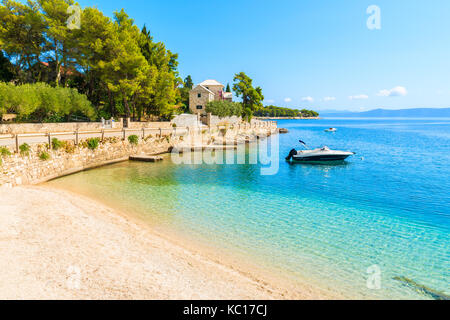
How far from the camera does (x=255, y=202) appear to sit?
54.1ft

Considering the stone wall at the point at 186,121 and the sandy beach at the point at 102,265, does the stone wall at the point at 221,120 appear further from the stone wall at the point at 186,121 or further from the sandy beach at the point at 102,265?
the sandy beach at the point at 102,265

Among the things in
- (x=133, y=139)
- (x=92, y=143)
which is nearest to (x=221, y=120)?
(x=133, y=139)

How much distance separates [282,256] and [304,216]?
4.79 m

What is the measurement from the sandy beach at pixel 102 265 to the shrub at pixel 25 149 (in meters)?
7.30

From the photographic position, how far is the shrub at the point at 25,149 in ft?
59.2

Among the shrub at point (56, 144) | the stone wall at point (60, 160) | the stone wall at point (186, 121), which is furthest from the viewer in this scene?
the stone wall at point (186, 121)

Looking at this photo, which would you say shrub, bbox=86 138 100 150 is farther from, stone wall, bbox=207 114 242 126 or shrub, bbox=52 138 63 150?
stone wall, bbox=207 114 242 126

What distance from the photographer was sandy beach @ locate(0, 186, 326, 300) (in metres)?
6.92

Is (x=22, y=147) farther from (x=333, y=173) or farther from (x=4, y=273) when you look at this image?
(x=333, y=173)

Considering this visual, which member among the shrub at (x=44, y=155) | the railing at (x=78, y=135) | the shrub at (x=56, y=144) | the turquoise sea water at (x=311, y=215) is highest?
the railing at (x=78, y=135)

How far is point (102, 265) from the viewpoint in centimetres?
820

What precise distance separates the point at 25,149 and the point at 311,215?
19.5 metres

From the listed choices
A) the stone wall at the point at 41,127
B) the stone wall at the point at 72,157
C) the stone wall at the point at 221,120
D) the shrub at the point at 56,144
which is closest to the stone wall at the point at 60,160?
the stone wall at the point at 72,157
